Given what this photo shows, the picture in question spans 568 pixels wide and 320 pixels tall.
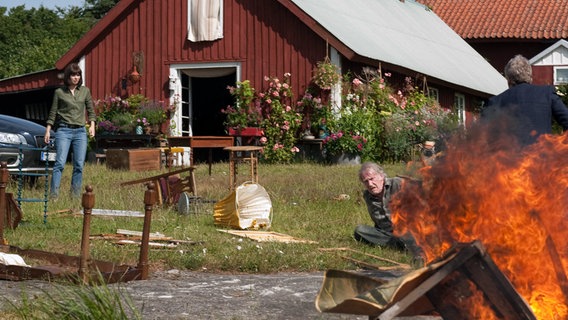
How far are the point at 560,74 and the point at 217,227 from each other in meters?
25.9

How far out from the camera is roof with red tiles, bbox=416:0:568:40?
35875mm

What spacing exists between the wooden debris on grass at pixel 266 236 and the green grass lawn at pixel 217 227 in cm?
10

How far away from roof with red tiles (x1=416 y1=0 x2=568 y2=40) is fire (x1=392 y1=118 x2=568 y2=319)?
32614mm

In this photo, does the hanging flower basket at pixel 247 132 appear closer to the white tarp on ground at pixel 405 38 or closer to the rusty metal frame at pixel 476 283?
the white tarp on ground at pixel 405 38

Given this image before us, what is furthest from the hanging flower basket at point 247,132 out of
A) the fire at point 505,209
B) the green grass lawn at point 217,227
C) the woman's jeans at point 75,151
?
the fire at point 505,209

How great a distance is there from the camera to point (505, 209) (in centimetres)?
425

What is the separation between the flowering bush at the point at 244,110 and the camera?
68.1 ft

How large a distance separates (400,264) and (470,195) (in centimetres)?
354

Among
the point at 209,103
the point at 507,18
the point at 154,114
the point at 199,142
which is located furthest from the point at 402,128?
the point at 507,18

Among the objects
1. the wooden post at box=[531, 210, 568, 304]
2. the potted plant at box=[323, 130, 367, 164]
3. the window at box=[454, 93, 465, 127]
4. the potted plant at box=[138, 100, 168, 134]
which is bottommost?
the wooden post at box=[531, 210, 568, 304]

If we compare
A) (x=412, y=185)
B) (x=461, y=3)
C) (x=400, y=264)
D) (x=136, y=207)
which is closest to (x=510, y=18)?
(x=461, y=3)

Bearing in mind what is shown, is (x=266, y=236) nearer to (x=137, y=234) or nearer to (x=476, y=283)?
(x=137, y=234)

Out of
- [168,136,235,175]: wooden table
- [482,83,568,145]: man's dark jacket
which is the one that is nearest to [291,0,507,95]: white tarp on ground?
[168,136,235,175]: wooden table

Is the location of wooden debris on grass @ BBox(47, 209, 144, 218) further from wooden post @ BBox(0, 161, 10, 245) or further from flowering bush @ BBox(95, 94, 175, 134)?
flowering bush @ BBox(95, 94, 175, 134)
